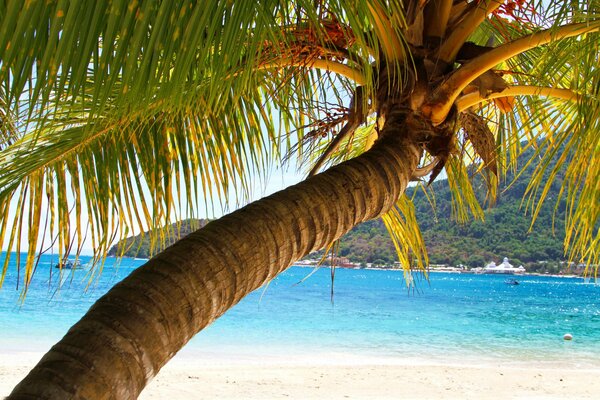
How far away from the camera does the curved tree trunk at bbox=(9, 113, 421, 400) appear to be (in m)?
1.24

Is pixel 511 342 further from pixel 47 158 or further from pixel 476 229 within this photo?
pixel 47 158

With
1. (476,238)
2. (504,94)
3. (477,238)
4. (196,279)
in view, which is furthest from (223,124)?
(477,238)

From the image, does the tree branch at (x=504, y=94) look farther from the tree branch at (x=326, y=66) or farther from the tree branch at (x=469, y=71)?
the tree branch at (x=326, y=66)

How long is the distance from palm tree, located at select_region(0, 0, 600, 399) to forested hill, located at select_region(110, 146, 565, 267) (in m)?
26.5

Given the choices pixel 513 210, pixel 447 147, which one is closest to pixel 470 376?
pixel 447 147

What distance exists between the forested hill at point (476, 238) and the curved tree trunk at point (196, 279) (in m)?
27.2

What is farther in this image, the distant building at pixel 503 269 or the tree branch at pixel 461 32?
the distant building at pixel 503 269

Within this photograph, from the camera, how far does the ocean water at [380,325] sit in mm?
19391

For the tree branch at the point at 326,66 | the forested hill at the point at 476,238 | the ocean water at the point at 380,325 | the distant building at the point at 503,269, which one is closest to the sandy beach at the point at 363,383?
the ocean water at the point at 380,325

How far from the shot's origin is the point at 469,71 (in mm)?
2387

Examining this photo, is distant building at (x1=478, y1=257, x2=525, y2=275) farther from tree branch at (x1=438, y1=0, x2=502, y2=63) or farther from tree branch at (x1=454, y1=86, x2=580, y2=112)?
tree branch at (x1=438, y1=0, x2=502, y2=63)

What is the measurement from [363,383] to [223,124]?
9004mm

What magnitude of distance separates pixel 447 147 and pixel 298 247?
3.34 feet

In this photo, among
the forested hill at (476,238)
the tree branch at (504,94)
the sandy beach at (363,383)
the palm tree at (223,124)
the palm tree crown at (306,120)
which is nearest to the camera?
the palm tree at (223,124)
